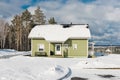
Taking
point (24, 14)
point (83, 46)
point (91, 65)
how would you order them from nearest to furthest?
1. point (91, 65)
2. point (83, 46)
3. point (24, 14)

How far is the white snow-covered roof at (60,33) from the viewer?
37.2 metres

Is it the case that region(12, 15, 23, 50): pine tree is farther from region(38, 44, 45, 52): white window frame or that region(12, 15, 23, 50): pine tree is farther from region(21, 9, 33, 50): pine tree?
region(38, 44, 45, 52): white window frame

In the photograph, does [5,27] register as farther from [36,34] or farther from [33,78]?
[33,78]

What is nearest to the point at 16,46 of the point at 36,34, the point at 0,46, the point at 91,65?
the point at 0,46

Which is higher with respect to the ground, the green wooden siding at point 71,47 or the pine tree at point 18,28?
the pine tree at point 18,28

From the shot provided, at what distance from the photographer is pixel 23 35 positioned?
237 ft

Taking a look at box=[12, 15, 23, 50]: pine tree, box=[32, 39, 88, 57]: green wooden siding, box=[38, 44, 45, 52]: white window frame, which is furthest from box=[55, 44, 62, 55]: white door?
box=[12, 15, 23, 50]: pine tree

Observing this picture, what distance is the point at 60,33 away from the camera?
128 feet

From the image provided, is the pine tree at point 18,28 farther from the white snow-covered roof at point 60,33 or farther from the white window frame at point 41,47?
the white window frame at point 41,47

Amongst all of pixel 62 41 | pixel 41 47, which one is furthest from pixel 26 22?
pixel 62 41

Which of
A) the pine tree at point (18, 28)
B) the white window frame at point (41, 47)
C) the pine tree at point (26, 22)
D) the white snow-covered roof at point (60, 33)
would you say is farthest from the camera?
the pine tree at point (26, 22)

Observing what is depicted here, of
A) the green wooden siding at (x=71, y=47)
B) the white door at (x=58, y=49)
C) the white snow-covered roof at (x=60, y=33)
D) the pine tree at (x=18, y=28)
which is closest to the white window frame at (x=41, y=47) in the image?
the green wooden siding at (x=71, y=47)

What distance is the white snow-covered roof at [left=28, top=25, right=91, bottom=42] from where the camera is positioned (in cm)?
3725

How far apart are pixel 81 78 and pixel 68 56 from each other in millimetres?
23150
